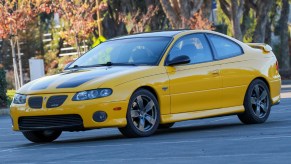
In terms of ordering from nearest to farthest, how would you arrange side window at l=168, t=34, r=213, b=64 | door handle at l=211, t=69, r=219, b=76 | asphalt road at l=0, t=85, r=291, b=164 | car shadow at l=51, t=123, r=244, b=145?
1. asphalt road at l=0, t=85, r=291, b=164
2. car shadow at l=51, t=123, r=244, b=145
3. side window at l=168, t=34, r=213, b=64
4. door handle at l=211, t=69, r=219, b=76

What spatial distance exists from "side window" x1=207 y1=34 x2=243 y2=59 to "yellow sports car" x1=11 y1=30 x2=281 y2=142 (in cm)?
2

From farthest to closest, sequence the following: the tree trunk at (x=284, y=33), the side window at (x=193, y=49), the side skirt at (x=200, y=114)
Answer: the tree trunk at (x=284, y=33), the side window at (x=193, y=49), the side skirt at (x=200, y=114)

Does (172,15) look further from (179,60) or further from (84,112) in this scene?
(84,112)

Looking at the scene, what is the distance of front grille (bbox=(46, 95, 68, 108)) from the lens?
40.9 ft

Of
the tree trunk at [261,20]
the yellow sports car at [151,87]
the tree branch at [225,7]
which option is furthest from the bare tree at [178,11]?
the yellow sports car at [151,87]

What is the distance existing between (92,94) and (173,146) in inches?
66.8

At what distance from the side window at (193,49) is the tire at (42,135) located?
1842mm

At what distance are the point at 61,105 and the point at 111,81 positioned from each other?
2.26ft

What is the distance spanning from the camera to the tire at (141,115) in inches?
499

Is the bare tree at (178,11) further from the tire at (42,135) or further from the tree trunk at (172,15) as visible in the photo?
the tire at (42,135)

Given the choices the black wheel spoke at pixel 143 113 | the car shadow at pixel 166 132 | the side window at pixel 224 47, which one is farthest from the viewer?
the side window at pixel 224 47

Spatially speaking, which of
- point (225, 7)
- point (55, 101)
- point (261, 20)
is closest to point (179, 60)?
point (55, 101)

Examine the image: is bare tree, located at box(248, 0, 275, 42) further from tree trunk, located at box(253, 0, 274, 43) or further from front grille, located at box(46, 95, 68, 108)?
front grille, located at box(46, 95, 68, 108)

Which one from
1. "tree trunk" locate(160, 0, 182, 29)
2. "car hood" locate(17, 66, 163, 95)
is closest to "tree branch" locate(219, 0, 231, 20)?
"tree trunk" locate(160, 0, 182, 29)
